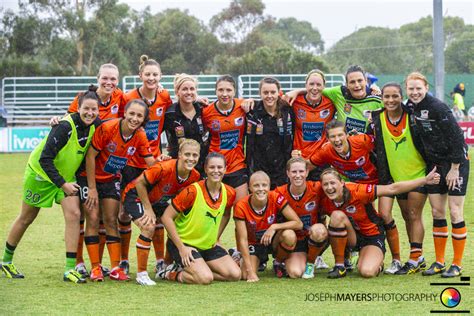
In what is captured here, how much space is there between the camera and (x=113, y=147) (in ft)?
23.9

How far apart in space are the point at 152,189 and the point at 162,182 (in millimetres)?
124

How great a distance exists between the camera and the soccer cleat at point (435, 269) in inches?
286

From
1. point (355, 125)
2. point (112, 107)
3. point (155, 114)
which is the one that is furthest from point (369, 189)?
point (112, 107)

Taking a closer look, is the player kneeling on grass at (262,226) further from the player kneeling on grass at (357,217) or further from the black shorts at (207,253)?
the player kneeling on grass at (357,217)

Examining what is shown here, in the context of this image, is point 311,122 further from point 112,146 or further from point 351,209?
point 112,146

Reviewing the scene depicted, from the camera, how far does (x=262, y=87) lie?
25.7 feet

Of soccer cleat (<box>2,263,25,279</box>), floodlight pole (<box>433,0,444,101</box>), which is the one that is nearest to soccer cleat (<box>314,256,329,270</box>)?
soccer cleat (<box>2,263,25,279</box>)

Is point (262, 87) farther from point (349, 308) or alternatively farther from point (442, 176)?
point (349, 308)

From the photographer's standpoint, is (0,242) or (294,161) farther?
(0,242)

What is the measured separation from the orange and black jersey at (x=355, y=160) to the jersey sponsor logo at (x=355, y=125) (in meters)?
0.32

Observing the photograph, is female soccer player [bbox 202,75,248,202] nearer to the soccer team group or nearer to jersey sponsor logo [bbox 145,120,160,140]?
the soccer team group

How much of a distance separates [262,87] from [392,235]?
69.4 inches

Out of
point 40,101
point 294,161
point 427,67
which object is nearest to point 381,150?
point 294,161

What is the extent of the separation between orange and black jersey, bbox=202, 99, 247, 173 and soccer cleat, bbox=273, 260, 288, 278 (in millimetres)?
989
